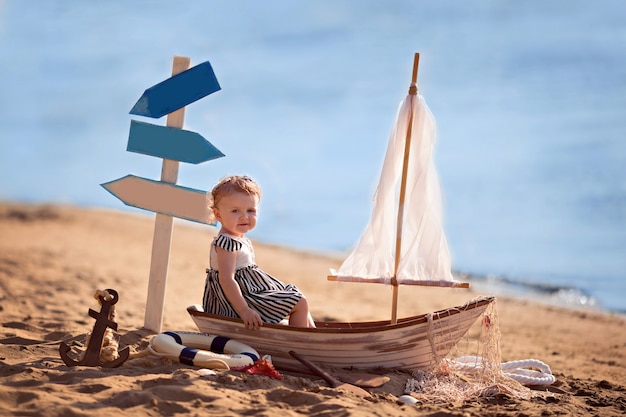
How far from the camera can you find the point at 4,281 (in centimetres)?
1046

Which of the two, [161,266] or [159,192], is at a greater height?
[159,192]

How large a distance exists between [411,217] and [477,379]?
1325mm

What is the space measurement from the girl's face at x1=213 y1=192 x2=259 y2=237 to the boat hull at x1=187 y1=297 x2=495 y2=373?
0.66 m

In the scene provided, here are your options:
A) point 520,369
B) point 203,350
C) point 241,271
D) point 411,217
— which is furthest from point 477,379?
point 203,350

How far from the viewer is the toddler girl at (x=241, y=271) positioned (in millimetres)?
5469

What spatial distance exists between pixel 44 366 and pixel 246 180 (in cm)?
191

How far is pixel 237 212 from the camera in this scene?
18.5 ft

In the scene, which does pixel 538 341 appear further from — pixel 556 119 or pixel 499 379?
pixel 556 119

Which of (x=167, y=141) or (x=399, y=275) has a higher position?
(x=167, y=141)

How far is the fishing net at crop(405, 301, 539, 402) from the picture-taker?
5.39m

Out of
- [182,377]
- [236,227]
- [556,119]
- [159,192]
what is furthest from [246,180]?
[556,119]

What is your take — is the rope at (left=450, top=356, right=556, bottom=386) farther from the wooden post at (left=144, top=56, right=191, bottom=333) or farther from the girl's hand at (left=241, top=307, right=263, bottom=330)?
the wooden post at (left=144, top=56, right=191, bottom=333)

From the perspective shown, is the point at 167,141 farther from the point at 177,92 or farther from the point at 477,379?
the point at 477,379

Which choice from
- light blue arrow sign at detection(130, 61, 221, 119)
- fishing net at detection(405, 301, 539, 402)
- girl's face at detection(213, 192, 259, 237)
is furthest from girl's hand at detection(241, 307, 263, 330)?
light blue arrow sign at detection(130, 61, 221, 119)
